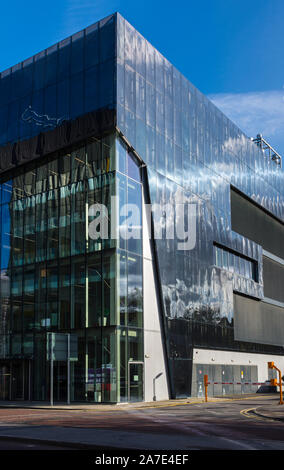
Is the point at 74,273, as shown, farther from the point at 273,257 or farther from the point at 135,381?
the point at 273,257

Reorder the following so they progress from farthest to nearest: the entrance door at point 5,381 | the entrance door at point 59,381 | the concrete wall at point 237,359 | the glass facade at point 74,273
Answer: the concrete wall at point 237,359, the entrance door at point 5,381, the entrance door at point 59,381, the glass facade at point 74,273

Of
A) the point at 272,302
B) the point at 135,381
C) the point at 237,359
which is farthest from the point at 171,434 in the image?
the point at 272,302

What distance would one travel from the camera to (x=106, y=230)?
1373 inches

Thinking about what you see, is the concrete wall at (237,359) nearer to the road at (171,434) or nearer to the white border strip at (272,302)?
the white border strip at (272,302)

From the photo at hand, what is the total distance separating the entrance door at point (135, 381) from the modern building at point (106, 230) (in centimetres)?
6

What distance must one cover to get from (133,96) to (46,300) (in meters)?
14.8

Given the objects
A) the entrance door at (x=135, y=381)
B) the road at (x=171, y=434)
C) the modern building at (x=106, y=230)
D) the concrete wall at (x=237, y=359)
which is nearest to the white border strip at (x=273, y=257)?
the concrete wall at (x=237, y=359)

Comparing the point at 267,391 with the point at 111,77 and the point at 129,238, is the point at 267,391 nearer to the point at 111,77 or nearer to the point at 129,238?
the point at 129,238

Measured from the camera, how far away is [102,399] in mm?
32969

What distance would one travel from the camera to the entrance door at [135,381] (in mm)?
33594

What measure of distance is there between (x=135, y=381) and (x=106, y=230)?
9443 mm

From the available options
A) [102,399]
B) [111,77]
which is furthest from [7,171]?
[102,399]

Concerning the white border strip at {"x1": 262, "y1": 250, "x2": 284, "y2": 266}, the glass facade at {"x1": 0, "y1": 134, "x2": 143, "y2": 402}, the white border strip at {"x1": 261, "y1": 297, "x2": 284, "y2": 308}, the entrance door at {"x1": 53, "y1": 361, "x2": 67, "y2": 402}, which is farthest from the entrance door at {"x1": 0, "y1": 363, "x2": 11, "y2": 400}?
the white border strip at {"x1": 262, "y1": 250, "x2": 284, "y2": 266}

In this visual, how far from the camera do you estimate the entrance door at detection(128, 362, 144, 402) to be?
33.6 meters
